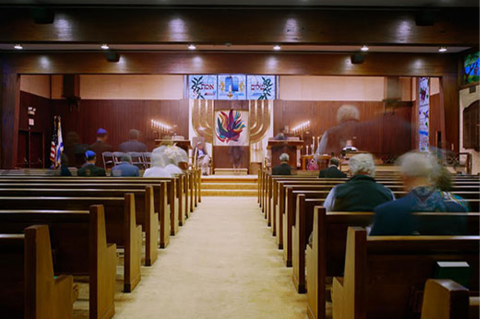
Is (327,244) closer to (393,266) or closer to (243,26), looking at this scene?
(393,266)

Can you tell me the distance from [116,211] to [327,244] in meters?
1.54

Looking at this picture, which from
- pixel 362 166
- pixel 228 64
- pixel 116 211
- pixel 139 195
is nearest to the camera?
pixel 362 166

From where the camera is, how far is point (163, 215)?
3.98 metres

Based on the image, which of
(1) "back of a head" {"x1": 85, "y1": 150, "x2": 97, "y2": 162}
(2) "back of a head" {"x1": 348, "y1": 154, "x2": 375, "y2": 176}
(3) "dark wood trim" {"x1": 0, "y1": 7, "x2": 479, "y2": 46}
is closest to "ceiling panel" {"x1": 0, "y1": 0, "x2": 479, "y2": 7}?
(3) "dark wood trim" {"x1": 0, "y1": 7, "x2": 479, "y2": 46}

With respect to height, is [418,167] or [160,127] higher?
[160,127]

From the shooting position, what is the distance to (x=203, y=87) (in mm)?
13961

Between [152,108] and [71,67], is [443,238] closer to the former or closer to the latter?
[71,67]

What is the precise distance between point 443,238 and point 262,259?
228 cm

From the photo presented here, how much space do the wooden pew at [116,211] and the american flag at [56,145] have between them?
383 inches

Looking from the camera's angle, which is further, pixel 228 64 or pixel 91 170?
pixel 228 64

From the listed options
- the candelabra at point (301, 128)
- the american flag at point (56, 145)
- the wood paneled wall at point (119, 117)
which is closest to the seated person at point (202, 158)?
the wood paneled wall at point (119, 117)

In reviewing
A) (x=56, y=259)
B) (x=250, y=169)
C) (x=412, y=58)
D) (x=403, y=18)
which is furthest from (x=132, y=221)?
(x=250, y=169)

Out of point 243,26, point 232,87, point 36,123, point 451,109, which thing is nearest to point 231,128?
point 232,87

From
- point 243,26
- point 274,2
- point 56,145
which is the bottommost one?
point 56,145
